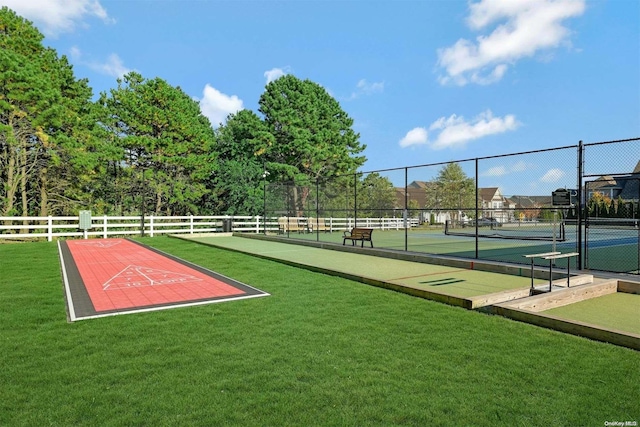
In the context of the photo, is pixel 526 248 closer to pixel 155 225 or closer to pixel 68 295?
pixel 68 295

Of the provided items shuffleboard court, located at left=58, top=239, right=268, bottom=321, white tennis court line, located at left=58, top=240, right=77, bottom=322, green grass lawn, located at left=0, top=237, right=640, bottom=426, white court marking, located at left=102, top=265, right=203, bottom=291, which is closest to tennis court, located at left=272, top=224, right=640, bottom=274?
green grass lawn, located at left=0, top=237, right=640, bottom=426

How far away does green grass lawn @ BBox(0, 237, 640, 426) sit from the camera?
9.54 feet

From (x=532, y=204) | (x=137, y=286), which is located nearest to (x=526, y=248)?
(x=137, y=286)

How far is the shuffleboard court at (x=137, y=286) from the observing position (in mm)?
6332

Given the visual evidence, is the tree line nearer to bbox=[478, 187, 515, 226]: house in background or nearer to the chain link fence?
the chain link fence

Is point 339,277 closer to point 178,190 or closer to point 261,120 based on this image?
point 178,190

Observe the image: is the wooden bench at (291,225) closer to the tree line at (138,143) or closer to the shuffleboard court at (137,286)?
the tree line at (138,143)

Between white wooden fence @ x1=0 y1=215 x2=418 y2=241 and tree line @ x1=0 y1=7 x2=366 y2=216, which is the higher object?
tree line @ x1=0 y1=7 x2=366 y2=216

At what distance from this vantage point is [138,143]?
29.5 meters

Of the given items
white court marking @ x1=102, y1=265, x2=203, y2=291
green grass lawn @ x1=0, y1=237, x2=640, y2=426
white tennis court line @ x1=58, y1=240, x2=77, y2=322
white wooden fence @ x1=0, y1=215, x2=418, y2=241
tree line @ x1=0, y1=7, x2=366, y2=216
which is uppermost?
tree line @ x1=0, y1=7, x2=366, y2=216

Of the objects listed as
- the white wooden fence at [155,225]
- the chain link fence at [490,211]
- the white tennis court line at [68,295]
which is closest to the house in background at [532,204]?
the chain link fence at [490,211]

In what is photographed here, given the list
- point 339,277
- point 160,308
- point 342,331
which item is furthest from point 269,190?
point 342,331

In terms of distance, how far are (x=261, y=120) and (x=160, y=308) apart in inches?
1259

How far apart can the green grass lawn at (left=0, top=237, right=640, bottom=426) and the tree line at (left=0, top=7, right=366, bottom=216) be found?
14.5 meters
